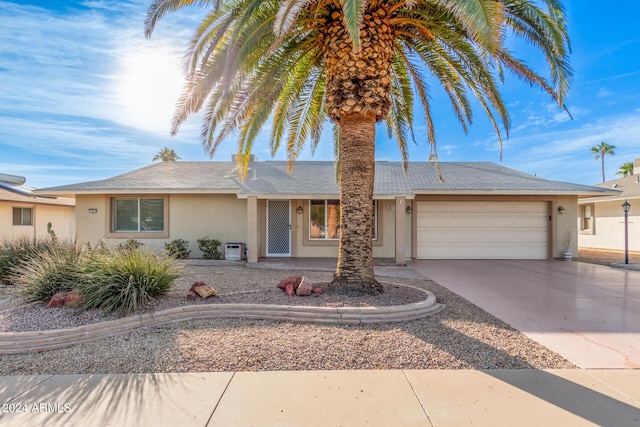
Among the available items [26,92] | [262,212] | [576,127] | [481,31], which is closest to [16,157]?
[26,92]

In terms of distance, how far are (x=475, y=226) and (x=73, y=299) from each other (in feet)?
45.4

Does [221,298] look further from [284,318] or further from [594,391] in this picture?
[594,391]

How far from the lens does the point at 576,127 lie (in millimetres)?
16406

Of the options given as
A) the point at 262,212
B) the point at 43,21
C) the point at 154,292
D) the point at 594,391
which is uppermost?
the point at 43,21

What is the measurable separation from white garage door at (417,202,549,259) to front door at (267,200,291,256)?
18.2ft

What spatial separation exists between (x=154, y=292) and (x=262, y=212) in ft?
27.1

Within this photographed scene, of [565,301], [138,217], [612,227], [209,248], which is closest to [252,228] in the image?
[209,248]

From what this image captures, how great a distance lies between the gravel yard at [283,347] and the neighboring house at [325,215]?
26.2 feet

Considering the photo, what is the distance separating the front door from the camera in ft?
46.2

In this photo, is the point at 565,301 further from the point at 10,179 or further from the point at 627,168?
the point at 627,168

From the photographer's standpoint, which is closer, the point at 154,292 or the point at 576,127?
the point at 154,292

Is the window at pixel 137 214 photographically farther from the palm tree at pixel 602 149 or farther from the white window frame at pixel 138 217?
the palm tree at pixel 602 149

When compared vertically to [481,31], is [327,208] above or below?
below

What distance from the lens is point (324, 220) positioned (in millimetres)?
13906
